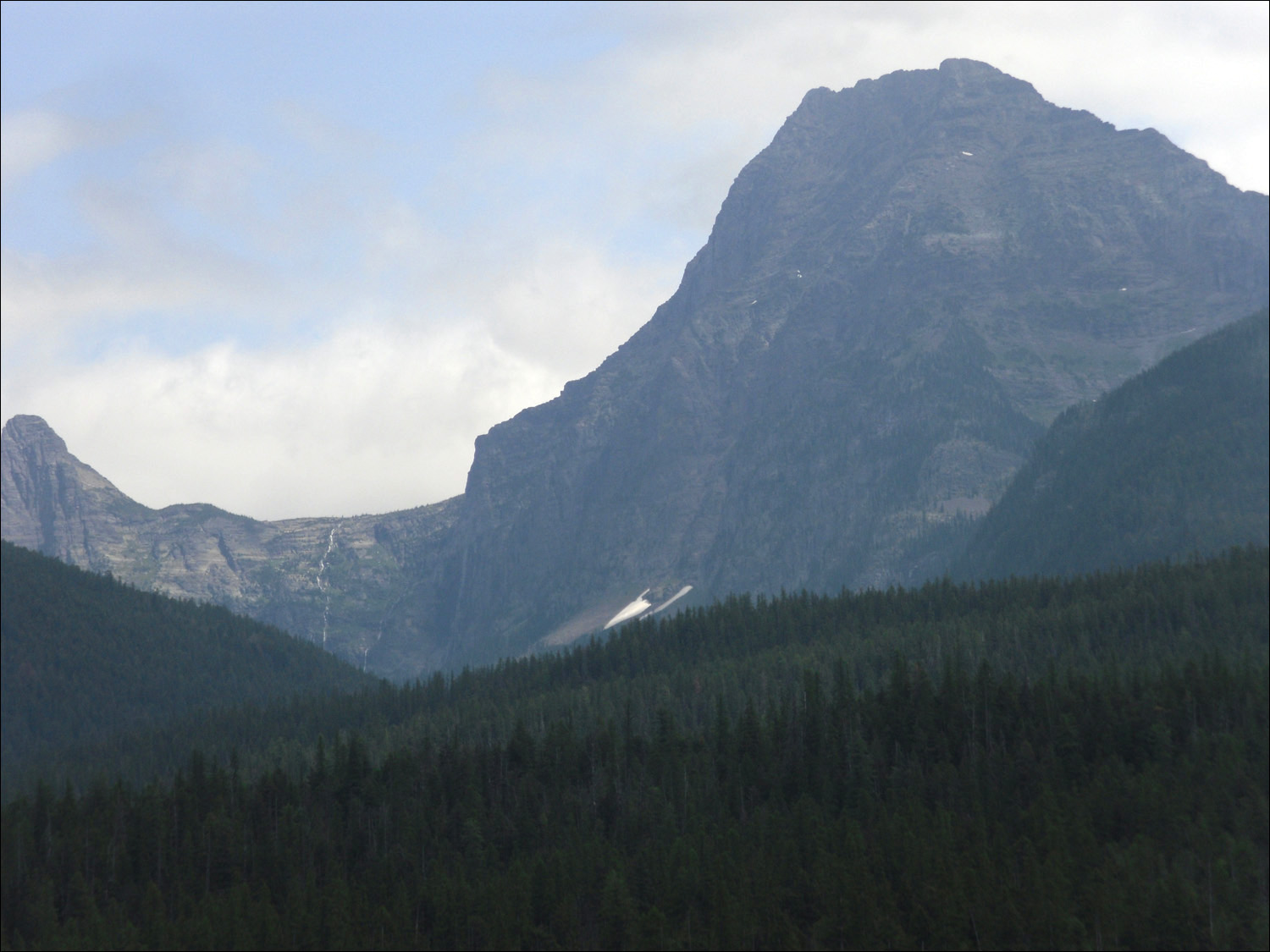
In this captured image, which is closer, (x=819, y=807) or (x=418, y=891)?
(x=418, y=891)

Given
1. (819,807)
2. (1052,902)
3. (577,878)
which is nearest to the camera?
(1052,902)

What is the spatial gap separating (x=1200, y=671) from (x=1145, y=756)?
18.7m

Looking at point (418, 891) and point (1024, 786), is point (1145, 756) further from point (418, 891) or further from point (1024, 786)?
point (418, 891)

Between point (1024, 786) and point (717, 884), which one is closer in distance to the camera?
point (717, 884)

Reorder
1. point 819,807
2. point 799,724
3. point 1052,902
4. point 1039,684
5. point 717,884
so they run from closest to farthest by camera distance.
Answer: point 1052,902, point 717,884, point 819,807, point 1039,684, point 799,724

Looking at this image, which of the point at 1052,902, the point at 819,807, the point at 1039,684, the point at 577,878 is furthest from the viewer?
the point at 1039,684

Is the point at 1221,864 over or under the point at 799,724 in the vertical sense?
under

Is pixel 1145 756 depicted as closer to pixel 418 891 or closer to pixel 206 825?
pixel 418 891

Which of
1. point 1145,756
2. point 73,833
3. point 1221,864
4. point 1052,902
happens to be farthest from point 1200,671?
point 73,833

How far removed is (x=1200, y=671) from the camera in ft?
591

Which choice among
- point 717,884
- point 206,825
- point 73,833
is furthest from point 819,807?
point 73,833

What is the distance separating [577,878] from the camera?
524ft

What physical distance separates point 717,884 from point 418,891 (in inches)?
1410

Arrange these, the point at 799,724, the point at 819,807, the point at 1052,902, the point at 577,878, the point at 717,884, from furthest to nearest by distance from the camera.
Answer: the point at 799,724, the point at 819,807, the point at 577,878, the point at 717,884, the point at 1052,902
